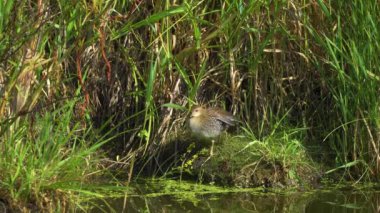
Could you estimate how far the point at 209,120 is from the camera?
6.81 m

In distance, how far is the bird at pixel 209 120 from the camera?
680 cm

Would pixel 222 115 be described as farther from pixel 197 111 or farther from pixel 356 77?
pixel 356 77

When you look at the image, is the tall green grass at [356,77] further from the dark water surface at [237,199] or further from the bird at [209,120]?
the bird at [209,120]

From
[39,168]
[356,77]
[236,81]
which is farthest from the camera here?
[236,81]

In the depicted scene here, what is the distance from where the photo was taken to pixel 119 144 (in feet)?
23.1

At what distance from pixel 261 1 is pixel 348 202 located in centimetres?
144

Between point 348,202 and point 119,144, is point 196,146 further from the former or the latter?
point 348,202

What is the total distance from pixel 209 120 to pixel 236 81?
14.8 inches

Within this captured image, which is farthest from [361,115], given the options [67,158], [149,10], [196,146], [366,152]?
[67,158]

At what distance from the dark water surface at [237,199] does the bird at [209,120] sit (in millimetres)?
405

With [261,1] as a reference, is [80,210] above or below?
below

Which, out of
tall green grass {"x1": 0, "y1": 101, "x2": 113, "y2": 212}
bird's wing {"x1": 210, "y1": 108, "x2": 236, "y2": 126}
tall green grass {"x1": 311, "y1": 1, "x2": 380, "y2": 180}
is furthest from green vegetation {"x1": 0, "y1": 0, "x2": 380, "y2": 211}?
tall green grass {"x1": 0, "y1": 101, "x2": 113, "y2": 212}

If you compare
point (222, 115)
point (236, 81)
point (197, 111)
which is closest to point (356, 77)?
point (236, 81)

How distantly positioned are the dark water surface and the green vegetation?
17 centimetres
